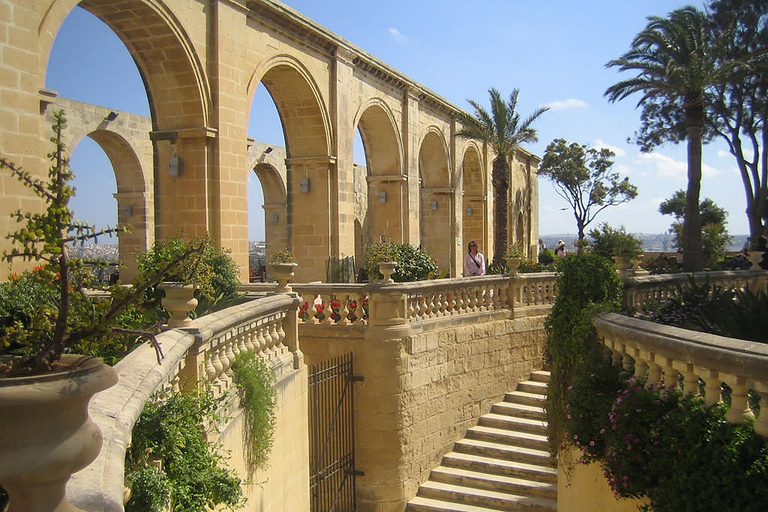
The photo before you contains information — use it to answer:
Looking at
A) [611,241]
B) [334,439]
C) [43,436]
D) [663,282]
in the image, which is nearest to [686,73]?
[611,241]

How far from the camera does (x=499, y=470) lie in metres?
10.2

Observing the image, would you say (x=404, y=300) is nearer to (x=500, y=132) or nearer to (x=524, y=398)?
(x=524, y=398)

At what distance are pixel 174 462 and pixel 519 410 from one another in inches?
359

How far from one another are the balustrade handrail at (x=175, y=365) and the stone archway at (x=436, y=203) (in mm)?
17341

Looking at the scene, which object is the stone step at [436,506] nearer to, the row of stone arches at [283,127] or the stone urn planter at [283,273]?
the stone urn planter at [283,273]

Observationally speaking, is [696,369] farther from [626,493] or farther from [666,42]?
[666,42]

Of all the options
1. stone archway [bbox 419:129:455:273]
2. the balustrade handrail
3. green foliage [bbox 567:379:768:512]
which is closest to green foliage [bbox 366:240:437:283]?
the balustrade handrail

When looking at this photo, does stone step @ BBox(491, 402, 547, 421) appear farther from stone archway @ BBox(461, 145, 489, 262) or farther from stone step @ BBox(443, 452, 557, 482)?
stone archway @ BBox(461, 145, 489, 262)

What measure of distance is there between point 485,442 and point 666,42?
10526 mm

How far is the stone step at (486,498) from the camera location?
9.46 metres

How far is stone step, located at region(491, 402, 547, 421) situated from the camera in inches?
441

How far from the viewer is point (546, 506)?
939cm

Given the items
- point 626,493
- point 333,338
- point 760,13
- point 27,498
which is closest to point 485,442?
point 333,338

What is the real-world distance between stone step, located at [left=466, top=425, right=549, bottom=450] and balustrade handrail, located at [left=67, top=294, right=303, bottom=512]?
558 cm
